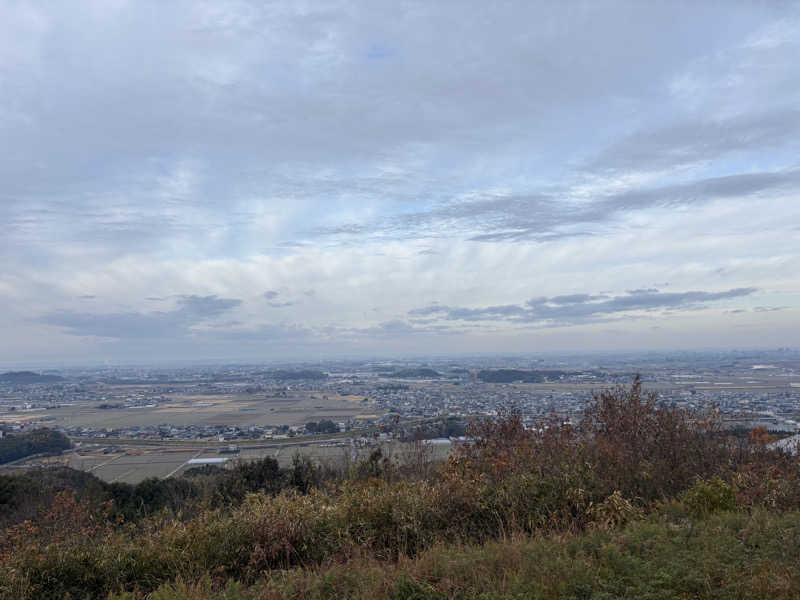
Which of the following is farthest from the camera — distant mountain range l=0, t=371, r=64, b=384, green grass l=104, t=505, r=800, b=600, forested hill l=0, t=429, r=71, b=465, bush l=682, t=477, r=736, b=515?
distant mountain range l=0, t=371, r=64, b=384

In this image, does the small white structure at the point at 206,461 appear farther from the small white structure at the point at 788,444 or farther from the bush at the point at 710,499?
the small white structure at the point at 788,444

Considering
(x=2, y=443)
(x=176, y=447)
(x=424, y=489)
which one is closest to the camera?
(x=424, y=489)

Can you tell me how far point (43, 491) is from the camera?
12078mm

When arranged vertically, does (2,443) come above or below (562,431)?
below

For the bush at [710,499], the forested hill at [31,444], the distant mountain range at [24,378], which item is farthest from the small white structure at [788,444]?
the distant mountain range at [24,378]

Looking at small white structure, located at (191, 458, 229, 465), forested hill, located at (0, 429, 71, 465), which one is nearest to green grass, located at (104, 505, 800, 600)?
small white structure, located at (191, 458, 229, 465)

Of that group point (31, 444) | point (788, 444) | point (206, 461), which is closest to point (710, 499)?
point (788, 444)

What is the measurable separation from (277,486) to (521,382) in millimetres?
34675

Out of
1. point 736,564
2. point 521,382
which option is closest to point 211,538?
point 736,564

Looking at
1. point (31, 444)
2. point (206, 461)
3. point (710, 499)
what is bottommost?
point (206, 461)

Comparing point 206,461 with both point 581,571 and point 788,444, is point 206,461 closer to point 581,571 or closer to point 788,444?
point 581,571

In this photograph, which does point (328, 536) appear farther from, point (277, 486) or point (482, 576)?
point (277, 486)

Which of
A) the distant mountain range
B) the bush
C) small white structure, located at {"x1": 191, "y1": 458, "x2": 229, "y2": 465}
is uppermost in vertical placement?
the bush

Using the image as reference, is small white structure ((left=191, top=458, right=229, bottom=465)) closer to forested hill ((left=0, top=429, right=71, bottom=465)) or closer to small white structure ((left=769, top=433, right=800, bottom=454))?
forested hill ((left=0, top=429, right=71, bottom=465))
